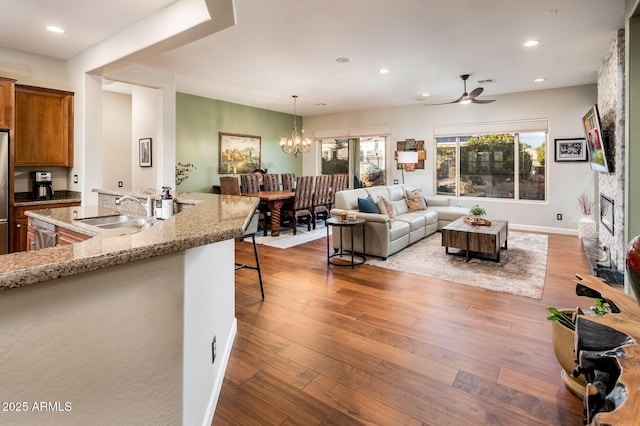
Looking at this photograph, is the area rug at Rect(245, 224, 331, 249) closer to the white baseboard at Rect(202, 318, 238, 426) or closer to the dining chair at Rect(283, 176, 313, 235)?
the dining chair at Rect(283, 176, 313, 235)

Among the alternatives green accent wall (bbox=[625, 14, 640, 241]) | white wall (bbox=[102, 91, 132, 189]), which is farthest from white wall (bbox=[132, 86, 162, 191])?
green accent wall (bbox=[625, 14, 640, 241])

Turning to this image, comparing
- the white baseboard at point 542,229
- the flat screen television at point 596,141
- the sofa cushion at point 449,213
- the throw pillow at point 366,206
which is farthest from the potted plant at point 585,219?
the throw pillow at point 366,206

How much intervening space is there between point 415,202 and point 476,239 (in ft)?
6.77

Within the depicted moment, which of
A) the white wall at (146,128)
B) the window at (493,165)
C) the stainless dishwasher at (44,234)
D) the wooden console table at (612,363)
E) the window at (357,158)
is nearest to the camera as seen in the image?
the wooden console table at (612,363)

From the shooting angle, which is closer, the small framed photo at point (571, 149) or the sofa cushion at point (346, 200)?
the sofa cushion at point (346, 200)

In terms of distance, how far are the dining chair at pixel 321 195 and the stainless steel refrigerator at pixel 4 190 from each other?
15.1ft

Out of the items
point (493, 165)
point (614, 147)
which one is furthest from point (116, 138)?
point (614, 147)

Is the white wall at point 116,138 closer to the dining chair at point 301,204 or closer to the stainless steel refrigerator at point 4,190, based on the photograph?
the stainless steel refrigerator at point 4,190

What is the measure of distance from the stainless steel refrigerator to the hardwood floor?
8.39 ft

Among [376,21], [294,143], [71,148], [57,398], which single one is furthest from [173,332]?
[294,143]

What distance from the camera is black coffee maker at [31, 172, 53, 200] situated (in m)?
4.31

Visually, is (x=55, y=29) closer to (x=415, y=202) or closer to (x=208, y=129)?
(x=208, y=129)

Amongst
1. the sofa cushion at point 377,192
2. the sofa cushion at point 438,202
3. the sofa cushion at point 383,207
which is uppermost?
the sofa cushion at point 377,192

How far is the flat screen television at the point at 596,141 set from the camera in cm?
404
